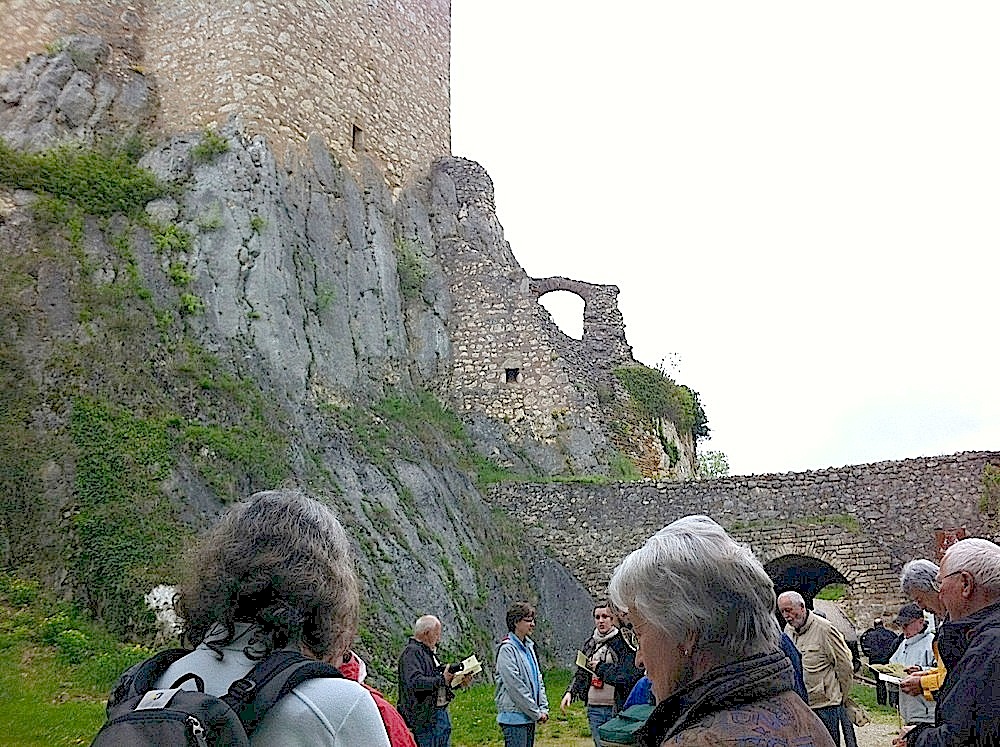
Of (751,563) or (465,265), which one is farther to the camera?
(465,265)

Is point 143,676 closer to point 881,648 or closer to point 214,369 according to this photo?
point 881,648

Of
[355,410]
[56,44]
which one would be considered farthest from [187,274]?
[56,44]

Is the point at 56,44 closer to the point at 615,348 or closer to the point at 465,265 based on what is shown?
the point at 465,265

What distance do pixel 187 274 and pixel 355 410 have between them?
3.50 meters

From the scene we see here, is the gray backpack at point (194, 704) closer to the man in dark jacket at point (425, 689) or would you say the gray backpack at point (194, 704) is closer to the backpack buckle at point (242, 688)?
the backpack buckle at point (242, 688)

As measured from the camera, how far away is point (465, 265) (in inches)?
778

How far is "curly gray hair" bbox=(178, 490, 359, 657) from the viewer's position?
2.19 metres

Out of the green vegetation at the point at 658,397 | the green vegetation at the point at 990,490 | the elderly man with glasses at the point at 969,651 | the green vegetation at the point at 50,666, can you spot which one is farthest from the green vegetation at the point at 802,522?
the elderly man with glasses at the point at 969,651

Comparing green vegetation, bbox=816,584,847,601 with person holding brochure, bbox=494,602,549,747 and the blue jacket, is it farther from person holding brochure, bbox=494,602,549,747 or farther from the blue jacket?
the blue jacket

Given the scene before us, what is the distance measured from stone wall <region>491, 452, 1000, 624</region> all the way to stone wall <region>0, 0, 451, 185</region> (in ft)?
26.0

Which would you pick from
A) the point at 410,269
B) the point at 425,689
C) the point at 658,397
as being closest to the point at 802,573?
the point at 658,397

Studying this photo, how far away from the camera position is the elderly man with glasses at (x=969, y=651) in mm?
2973

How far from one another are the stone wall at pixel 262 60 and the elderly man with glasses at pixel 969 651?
Answer: 48.3 ft

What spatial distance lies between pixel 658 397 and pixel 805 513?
598cm
